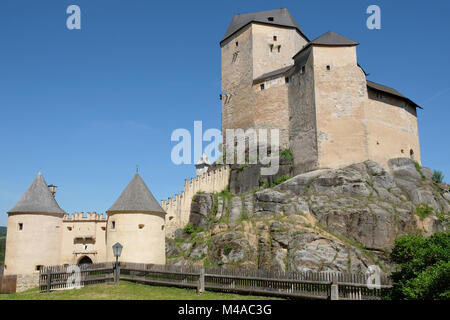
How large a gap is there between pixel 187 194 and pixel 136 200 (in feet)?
39.5

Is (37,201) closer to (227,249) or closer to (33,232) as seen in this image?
(33,232)

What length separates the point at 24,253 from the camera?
27.6 m

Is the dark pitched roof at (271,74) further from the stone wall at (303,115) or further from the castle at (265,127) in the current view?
the stone wall at (303,115)

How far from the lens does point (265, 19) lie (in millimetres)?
47875

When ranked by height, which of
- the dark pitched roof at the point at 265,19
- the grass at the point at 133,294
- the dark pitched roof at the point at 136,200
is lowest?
the grass at the point at 133,294

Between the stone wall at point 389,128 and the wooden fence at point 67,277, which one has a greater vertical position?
the stone wall at point 389,128

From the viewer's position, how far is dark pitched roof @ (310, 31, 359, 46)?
1506 inches

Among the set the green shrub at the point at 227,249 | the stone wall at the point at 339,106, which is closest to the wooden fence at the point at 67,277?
the green shrub at the point at 227,249

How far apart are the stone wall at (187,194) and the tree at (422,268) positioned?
27.0 metres

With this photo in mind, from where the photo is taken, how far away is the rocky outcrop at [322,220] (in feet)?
93.3
